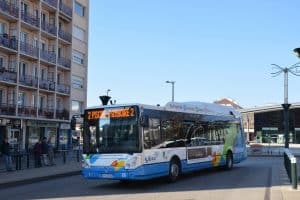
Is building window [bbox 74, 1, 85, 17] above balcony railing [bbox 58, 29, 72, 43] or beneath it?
above

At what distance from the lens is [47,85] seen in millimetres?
53062

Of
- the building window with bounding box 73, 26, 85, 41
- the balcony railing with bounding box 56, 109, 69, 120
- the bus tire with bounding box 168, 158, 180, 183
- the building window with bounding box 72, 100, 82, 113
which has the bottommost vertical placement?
the bus tire with bounding box 168, 158, 180, 183

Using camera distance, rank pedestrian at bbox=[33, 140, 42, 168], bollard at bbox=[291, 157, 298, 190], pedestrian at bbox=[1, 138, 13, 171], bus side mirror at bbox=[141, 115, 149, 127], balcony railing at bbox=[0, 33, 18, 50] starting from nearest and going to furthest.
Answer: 1. bollard at bbox=[291, 157, 298, 190]
2. bus side mirror at bbox=[141, 115, 149, 127]
3. pedestrian at bbox=[1, 138, 13, 171]
4. pedestrian at bbox=[33, 140, 42, 168]
5. balcony railing at bbox=[0, 33, 18, 50]

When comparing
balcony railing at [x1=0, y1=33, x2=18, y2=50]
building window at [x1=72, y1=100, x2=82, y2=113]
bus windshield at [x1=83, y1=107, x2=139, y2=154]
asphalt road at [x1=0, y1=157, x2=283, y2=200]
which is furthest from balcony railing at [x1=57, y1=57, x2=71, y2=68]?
bus windshield at [x1=83, y1=107, x2=139, y2=154]

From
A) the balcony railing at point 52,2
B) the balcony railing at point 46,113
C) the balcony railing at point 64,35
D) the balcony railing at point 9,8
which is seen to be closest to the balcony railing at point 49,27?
the balcony railing at point 64,35

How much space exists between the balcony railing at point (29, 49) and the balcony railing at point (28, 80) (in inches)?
82.1

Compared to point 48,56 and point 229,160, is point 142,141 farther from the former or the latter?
point 48,56

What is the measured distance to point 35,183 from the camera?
66.7 feet

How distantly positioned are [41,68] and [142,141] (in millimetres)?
37176

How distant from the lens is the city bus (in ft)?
57.4

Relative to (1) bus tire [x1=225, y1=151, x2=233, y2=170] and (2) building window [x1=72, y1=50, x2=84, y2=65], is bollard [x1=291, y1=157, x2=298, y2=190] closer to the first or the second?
(1) bus tire [x1=225, y1=151, x2=233, y2=170]

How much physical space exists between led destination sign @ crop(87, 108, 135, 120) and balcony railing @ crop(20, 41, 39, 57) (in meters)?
31.5

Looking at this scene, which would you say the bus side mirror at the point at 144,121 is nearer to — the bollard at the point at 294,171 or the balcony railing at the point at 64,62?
the bollard at the point at 294,171

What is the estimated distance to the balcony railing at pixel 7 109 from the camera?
4569cm
